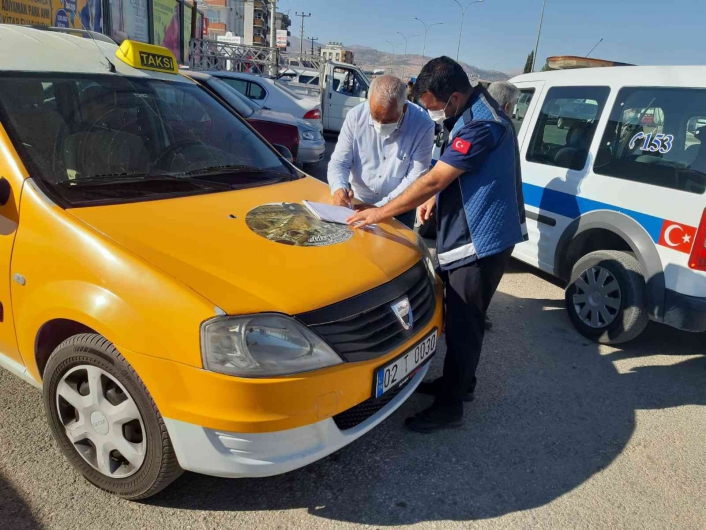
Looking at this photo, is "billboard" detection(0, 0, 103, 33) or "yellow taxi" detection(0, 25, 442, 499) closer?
"yellow taxi" detection(0, 25, 442, 499)

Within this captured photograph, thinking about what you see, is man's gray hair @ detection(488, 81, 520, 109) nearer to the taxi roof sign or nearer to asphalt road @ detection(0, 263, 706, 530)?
asphalt road @ detection(0, 263, 706, 530)

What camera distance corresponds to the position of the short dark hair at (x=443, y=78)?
2.48 metres

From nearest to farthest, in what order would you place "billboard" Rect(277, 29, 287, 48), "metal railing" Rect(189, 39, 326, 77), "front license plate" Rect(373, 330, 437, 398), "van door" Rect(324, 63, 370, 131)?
"front license plate" Rect(373, 330, 437, 398) < "van door" Rect(324, 63, 370, 131) < "metal railing" Rect(189, 39, 326, 77) < "billboard" Rect(277, 29, 287, 48)

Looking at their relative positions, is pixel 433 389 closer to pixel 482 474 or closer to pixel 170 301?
pixel 482 474

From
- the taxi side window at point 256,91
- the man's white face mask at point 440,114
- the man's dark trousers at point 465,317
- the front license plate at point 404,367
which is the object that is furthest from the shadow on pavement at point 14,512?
the taxi side window at point 256,91

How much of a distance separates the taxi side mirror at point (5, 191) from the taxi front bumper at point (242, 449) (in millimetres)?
1148

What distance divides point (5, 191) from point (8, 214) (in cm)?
9

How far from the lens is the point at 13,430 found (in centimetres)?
245

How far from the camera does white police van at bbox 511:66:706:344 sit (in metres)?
3.25

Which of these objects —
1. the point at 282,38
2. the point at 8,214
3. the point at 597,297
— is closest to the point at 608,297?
the point at 597,297

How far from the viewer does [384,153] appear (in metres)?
3.38

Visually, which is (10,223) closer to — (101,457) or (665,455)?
(101,457)

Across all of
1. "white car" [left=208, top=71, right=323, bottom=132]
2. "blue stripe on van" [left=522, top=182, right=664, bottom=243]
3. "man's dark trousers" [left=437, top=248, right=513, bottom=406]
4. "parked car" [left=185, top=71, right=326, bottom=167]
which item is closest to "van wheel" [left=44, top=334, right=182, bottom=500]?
"man's dark trousers" [left=437, top=248, right=513, bottom=406]

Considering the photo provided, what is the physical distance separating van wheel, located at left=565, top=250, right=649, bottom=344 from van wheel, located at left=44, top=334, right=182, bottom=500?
3059mm
